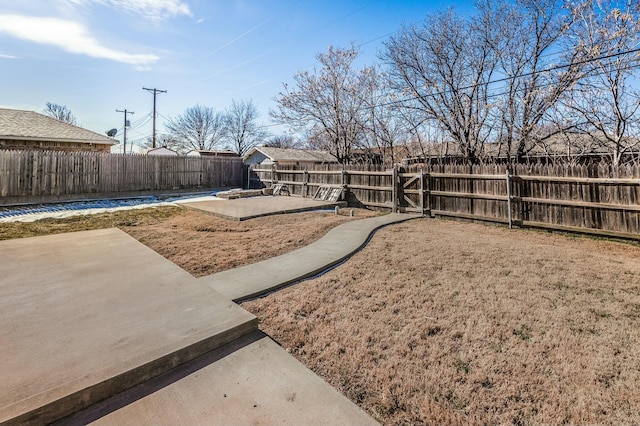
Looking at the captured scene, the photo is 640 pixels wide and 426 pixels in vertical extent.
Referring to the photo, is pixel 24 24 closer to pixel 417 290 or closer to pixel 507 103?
pixel 417 290

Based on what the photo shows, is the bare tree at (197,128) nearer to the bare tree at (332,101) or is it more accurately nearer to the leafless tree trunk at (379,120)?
the bare tree at (332,101)

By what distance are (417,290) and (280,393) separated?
220 centimetres

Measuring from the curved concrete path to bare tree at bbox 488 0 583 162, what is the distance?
308 inches

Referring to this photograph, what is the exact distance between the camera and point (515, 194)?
7594mm

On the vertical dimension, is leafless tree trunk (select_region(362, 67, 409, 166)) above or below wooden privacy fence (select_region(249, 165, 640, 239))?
above

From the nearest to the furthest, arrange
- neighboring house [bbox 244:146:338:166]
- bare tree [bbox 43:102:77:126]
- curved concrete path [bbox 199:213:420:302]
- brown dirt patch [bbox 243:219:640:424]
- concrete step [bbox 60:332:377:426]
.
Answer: concrete step [bbox 60:332:377:426]
brown dirt patch [bbox 243:219:640:424]
curved concrete path [bbox 199:213:420:302]
neighboring house [bbox 244:146:338:166]
bare tree [bbox 43:102:77:126]

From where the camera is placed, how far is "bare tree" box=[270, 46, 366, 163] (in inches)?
645

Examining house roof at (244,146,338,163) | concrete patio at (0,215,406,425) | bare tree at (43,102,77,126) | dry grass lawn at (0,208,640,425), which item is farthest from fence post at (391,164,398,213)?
bare tree at (43,102,77,126)

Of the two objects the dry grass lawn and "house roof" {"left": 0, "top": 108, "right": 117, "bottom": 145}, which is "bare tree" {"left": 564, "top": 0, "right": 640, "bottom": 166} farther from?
"house roof" {"left": 0, "top": 108, "right": 117, "bottom": 145}

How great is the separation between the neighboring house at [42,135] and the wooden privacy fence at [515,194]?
1229 cm

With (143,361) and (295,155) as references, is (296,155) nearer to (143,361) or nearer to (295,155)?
(295,155)

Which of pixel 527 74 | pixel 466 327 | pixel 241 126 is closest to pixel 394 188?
pixel 527 74

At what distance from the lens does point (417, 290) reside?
3.47 metres

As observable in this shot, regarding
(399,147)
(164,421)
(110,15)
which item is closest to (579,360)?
(164,421)
